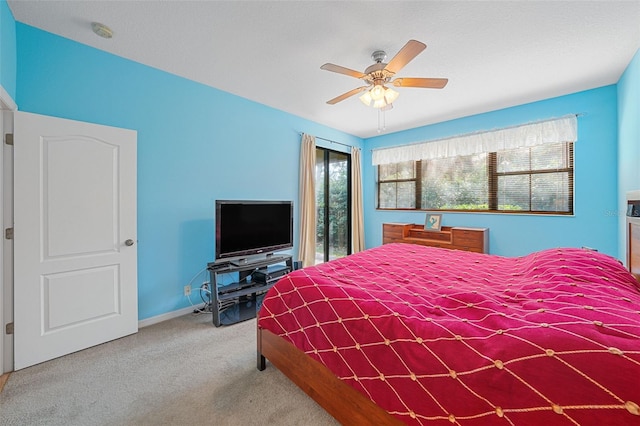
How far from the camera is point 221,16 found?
1968 millimetres

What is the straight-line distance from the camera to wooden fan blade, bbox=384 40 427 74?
172 cm

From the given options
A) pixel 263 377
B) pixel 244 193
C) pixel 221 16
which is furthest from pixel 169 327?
pixel 221 16

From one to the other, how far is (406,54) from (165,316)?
334cm

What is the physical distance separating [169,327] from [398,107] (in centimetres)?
395

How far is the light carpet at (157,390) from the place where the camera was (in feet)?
4.99

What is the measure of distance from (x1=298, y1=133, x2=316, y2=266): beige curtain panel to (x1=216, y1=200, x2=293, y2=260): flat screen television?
571 millimetres

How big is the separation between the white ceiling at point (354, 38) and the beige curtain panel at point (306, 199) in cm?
111

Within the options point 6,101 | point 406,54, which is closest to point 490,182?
point 406,54

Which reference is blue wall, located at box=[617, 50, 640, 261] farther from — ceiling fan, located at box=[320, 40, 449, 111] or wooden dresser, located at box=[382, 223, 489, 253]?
ceiling fan, located at box=[320, 40, 449, 111]

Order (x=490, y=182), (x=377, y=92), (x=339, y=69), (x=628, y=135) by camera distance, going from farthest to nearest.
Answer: (x=490, y=182), (x=628, y=135), (x=377, y=92), (x=339, y=69)

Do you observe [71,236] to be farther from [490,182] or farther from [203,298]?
[490,182]

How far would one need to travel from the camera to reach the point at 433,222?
438 centimetres

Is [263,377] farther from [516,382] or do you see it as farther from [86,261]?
[86,261]

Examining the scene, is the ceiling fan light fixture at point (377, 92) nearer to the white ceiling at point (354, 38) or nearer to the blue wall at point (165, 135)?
the white ceiling at point (354, 38)
